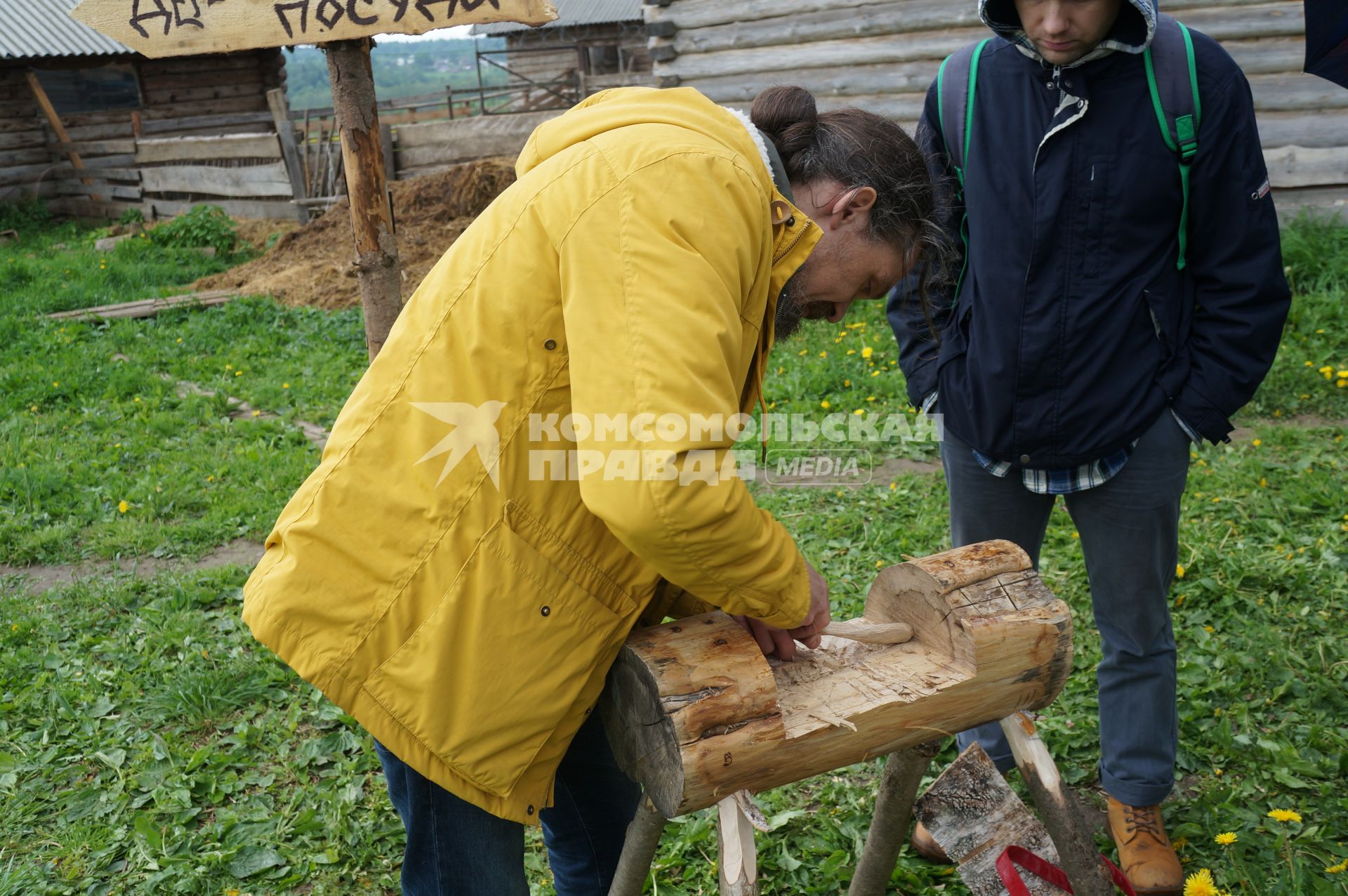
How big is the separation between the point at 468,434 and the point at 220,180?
525 inches

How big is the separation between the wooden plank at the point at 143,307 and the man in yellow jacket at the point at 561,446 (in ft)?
25.1

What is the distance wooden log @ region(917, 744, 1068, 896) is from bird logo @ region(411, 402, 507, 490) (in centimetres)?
106

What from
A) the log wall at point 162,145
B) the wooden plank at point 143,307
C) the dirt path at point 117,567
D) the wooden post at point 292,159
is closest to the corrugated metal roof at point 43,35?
the log wall at point 162,145

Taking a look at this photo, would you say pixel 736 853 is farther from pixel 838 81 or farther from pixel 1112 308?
pixel 838 81

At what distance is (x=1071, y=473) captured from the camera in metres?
2.37

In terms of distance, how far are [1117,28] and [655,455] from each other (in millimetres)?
1536

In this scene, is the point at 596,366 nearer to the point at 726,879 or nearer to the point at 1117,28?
the point at 726,879

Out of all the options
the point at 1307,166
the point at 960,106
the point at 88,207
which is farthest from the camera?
the point at 88,207

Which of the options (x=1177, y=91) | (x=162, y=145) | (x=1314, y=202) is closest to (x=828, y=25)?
(x=1314, y=202)

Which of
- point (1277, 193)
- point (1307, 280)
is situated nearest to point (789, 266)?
point (1307, 280)

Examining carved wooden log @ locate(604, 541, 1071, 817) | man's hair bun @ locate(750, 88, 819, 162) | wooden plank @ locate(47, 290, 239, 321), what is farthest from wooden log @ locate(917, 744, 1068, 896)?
wooden plank @ locate(47, 290, 239, 321)

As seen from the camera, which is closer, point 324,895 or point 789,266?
point 789,266

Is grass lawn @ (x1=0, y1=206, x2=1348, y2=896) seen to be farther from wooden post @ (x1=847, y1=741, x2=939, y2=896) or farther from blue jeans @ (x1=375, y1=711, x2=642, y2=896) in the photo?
blue jeans @ (x1=375, y1=711, x2=642, y2=896)

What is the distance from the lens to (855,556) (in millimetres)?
4105
